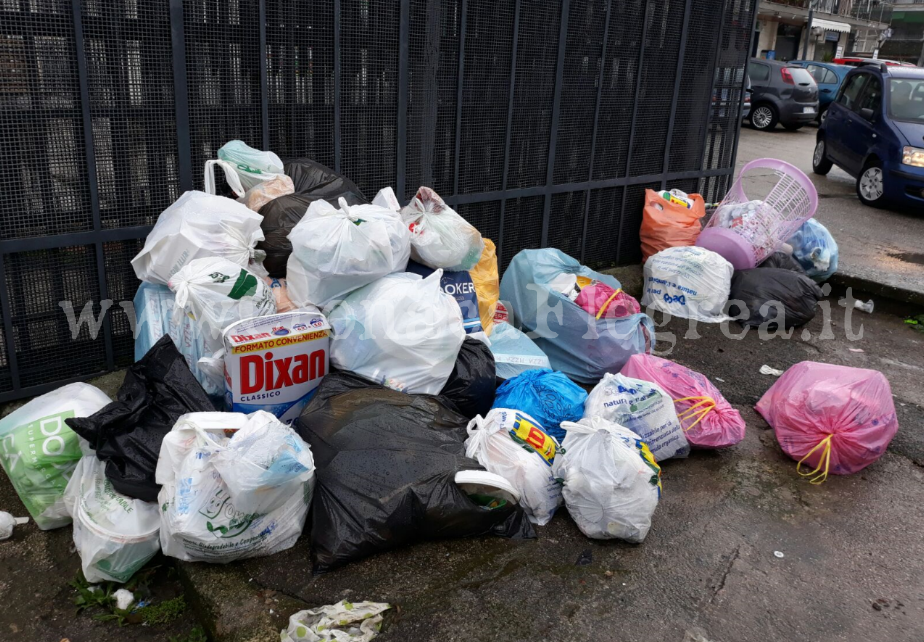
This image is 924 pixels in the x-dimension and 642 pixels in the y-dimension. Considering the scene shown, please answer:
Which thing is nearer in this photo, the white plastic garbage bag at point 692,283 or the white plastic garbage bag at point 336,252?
the white plastic garbage bag at point 336,252

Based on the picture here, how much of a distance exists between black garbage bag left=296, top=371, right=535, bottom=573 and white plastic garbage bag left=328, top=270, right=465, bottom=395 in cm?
19

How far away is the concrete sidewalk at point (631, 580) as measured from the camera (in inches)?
96.4

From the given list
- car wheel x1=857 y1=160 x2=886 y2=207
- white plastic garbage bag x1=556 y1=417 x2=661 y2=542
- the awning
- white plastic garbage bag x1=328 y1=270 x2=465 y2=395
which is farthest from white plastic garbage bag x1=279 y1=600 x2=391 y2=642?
the awning

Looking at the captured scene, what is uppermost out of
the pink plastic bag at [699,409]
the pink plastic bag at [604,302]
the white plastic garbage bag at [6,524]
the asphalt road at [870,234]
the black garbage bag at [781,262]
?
the pink plastic bag at [604,302]

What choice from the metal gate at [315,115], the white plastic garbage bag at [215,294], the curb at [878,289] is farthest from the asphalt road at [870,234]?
the white plastic garbage bag at [215,294]

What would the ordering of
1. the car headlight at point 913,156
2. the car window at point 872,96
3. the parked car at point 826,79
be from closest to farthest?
the car headlight at point 913,156, the car window at point 872,96, the parked car at point 826,79

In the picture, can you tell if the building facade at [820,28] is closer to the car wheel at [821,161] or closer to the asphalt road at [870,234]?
the car wheel at [821,161]

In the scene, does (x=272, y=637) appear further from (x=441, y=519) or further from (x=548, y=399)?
(x=548, y=399)

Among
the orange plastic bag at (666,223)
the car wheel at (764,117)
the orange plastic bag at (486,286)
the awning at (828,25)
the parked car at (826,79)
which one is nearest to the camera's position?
the orange plastic bag at (486,286)

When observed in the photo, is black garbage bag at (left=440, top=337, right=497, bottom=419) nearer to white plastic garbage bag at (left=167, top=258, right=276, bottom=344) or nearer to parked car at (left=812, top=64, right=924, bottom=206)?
white plastic garbage bag at (left=167, top=258, right=276, bottom=344)

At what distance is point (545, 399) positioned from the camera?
11.0 feet

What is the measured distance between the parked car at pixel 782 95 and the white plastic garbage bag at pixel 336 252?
14031 millimetres

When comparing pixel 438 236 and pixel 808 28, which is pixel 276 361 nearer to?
pixel 438 236

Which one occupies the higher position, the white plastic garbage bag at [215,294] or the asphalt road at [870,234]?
the white plastic garbage bag at [215,294]
